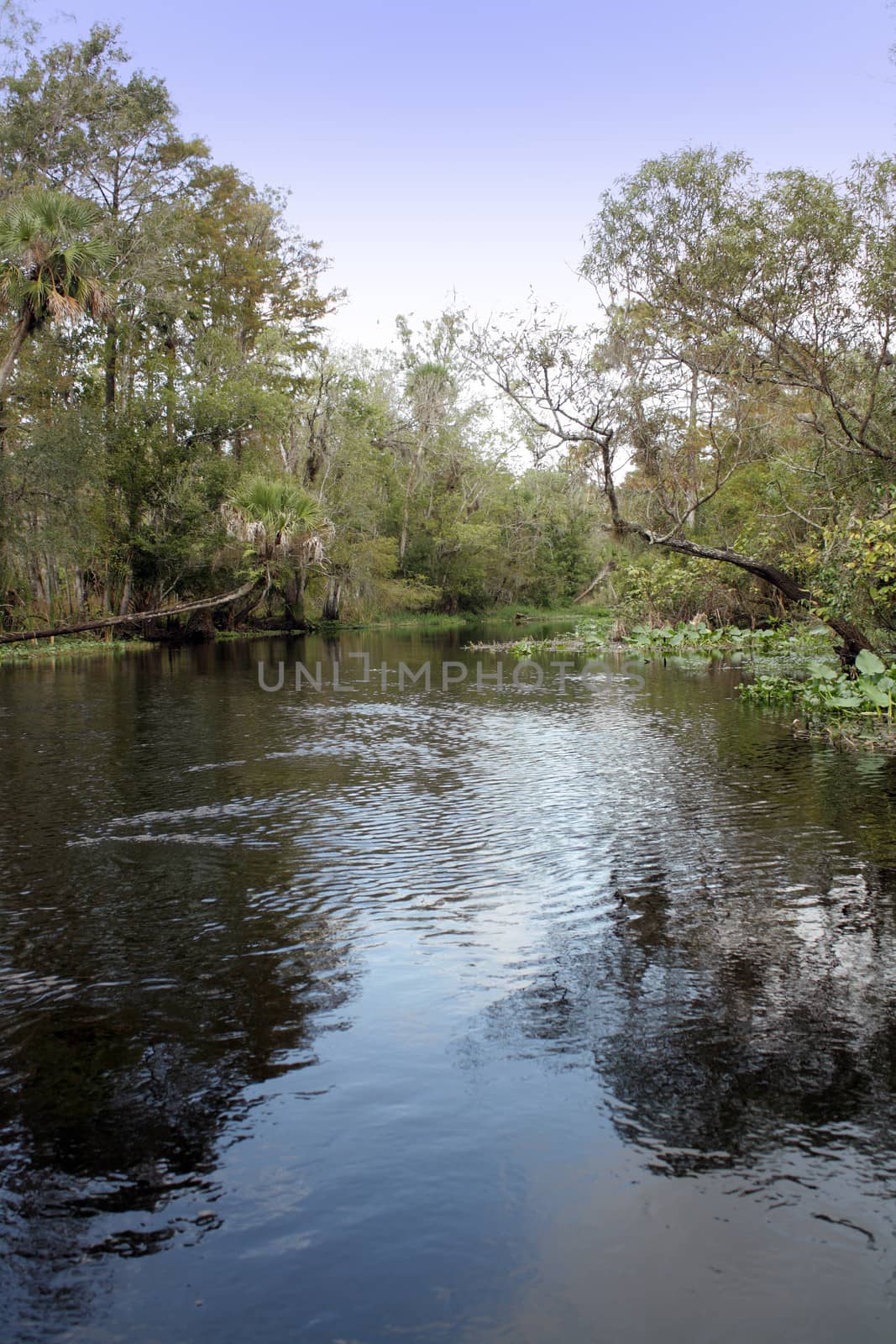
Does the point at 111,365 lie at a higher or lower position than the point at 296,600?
higher

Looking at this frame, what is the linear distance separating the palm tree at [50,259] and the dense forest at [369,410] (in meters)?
0.07

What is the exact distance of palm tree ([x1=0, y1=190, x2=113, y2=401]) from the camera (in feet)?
71.5

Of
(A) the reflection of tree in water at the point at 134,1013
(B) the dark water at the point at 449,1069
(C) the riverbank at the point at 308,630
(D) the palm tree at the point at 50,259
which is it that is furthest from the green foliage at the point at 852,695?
(C) the riverbank at the point at 308,630

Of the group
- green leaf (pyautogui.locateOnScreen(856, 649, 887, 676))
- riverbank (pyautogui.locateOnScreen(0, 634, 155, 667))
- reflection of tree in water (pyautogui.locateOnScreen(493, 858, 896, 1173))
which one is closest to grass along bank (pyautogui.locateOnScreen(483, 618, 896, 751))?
green leaf (pyautogui.locateOnScreen(856, 649, 887, 676))

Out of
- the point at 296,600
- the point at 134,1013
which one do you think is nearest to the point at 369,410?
the point at 296,600

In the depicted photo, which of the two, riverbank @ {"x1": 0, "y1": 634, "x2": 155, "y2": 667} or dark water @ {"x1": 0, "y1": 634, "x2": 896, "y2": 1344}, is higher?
riverbank @ {"x1": 0, "y1": 634, "x2": 155, "y2": 667}

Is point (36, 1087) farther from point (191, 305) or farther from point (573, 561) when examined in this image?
point (573, 561)

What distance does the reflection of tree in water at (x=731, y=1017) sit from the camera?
3.76 meters

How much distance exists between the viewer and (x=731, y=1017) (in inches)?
183

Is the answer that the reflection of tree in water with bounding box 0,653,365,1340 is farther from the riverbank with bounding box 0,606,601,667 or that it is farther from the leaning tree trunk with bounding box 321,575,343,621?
the leaning tree trunk with bounding box 321,575,343,621

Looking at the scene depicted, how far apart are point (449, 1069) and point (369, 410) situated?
145ft

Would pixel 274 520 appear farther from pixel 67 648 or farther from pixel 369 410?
pixel 369 410

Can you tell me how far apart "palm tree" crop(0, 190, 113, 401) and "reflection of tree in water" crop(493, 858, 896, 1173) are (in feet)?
69.2

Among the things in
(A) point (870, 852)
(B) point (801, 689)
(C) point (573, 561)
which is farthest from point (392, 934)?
(C) point (573, 561)
